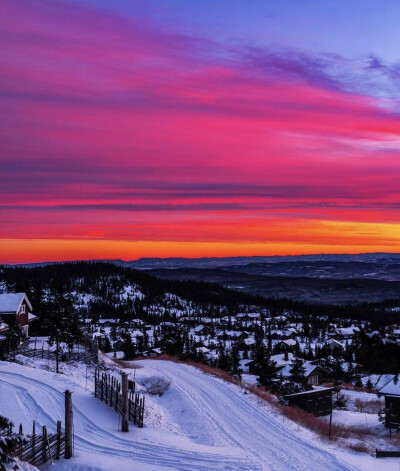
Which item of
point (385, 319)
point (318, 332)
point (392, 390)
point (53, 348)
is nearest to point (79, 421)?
point (53, 348)

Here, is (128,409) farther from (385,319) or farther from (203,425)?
(385,319)

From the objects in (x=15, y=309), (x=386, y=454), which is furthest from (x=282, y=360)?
(x=386, y=454)

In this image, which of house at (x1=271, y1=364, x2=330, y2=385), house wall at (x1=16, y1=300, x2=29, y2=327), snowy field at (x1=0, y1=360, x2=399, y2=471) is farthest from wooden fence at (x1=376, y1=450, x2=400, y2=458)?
house at (x1=271, y1=364, x2=330, y2=385)

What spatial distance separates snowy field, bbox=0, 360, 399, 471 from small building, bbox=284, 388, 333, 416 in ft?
47.4

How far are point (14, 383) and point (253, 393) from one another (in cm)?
1369

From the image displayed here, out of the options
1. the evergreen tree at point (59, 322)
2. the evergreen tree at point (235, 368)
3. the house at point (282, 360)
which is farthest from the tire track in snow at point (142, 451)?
the house at point (282, 360)

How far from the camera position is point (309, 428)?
78.6ft

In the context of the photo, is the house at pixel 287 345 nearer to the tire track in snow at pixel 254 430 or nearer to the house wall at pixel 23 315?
the house wall at pixel 23 315

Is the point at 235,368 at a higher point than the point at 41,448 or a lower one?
lower

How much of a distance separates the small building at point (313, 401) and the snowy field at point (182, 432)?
14.5 meters

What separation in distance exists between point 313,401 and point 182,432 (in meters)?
24.4

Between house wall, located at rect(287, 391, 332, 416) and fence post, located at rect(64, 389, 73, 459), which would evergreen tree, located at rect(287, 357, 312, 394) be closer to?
house wall, located at rect(287, 391, 332, 416)

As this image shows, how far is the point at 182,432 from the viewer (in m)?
21.8

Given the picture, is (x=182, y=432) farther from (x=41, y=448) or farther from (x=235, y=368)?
(x=235, y=368)
